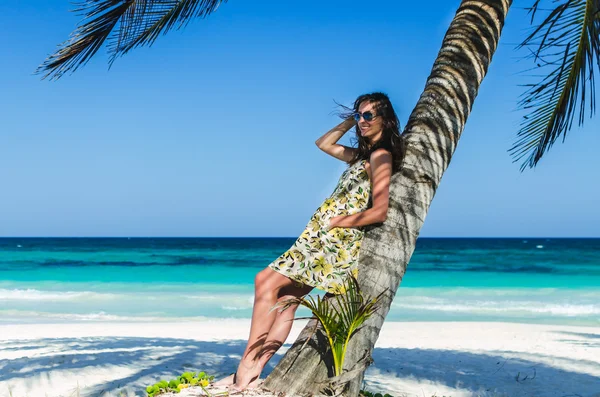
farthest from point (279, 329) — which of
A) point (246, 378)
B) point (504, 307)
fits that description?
point (504, 307)

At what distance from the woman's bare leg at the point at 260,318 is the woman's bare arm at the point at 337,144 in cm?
94

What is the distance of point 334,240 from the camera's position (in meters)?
3.63

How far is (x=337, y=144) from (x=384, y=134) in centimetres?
49

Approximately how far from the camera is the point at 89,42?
4.79 m

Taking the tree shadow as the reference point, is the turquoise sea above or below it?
above

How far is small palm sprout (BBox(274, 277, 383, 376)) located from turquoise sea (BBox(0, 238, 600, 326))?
11642 mm

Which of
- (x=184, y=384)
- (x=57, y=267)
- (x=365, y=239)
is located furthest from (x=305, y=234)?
(x=57, y=267)

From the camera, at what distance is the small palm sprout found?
11.1 feet

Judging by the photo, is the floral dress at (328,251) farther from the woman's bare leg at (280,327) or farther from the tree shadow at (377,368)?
the tree shadow at (377,368)

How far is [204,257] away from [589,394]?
121 feet

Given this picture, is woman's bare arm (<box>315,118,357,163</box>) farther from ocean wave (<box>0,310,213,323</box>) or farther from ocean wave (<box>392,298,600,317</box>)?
ocean wave (<box>392,298,600,317</box>)

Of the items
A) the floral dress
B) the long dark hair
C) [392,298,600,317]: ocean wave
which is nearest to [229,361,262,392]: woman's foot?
the floral dress

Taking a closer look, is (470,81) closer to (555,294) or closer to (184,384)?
(184,384)

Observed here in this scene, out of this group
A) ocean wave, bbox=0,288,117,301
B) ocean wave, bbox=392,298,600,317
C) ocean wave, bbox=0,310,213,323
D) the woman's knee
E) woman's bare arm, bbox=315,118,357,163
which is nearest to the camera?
the woman's knee
